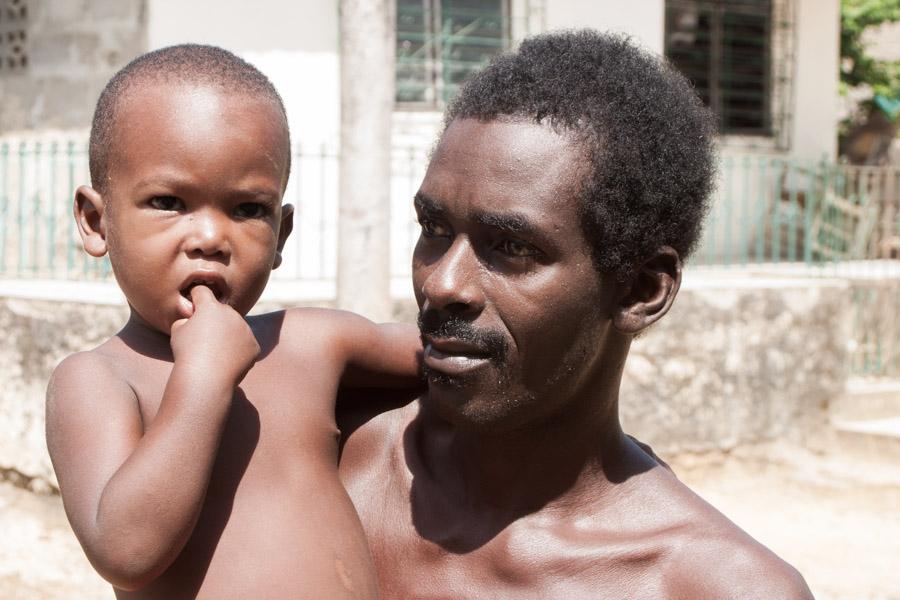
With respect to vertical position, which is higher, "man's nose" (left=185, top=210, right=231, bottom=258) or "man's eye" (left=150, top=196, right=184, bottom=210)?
"man's eye" (left=150, top=196, right=184, bottom=210)

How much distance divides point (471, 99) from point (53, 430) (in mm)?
910

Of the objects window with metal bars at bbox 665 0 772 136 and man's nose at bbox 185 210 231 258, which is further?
window with metal bars at bbox 665 0 772 136

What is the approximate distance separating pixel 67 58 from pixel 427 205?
315 inches

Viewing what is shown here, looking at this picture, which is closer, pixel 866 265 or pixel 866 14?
pixel 866 265

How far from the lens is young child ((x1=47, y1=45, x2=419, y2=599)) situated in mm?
1865

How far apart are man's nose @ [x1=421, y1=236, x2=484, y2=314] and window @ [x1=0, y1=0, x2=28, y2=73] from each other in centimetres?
862

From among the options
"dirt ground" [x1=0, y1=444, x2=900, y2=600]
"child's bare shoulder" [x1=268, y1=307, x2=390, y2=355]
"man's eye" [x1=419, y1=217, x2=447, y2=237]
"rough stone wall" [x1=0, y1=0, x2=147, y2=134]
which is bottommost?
"dirt ground" [x1=0, y1=444, x2=900, y2=600]

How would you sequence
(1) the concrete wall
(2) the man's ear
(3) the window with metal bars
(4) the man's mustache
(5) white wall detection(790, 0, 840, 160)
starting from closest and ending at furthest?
(4) the man's mustache
(2) the man's ear
(1) the concrete wall
(3) the window with metal bars
(5) white wall detection(790, 0, 840, 160)

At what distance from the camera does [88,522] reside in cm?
186

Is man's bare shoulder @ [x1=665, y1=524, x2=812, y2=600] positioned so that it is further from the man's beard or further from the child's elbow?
the child's elbow

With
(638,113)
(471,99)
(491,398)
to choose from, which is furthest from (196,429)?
(638,113)

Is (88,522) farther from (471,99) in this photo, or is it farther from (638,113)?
(638,113)

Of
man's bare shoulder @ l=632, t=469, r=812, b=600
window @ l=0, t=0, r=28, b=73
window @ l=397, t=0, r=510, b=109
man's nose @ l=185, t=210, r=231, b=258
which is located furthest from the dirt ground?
man's bare shoulder @ l=632, t=469, r=812, b=600

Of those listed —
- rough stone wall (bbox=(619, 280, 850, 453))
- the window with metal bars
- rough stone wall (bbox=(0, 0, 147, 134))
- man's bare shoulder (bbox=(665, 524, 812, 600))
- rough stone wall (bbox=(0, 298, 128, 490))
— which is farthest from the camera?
the window with metal bars
